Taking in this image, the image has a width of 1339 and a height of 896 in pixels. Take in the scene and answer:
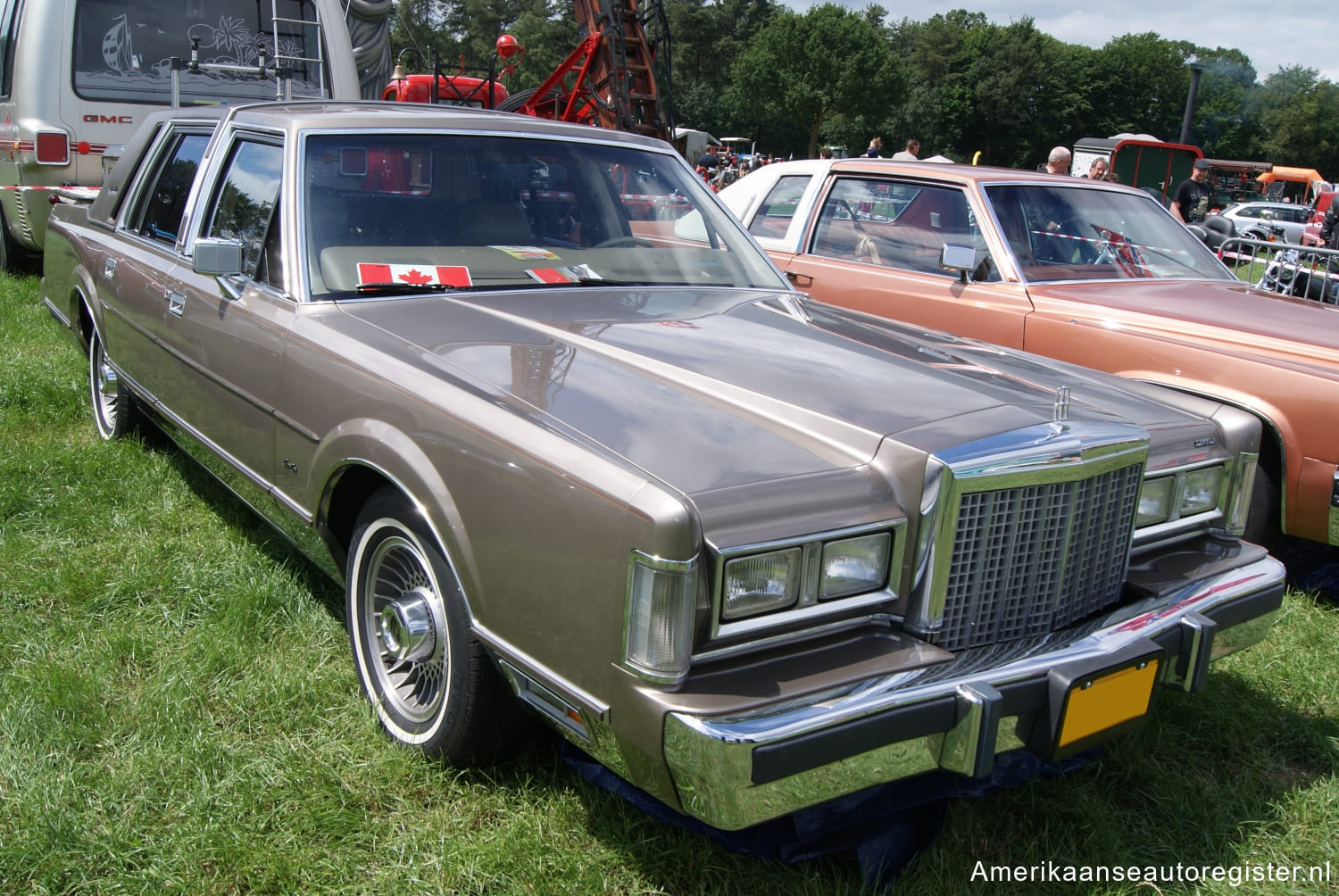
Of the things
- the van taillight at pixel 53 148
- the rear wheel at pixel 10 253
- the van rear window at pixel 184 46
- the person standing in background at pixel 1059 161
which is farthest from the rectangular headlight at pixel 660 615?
the rear wheel at pixel 10 253

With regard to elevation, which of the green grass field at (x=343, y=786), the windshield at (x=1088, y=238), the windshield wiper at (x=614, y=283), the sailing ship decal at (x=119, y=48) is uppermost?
the sailing ship decal at (x=119, y=48)

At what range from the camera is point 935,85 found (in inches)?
3533

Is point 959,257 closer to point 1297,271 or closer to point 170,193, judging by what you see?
point 170,193

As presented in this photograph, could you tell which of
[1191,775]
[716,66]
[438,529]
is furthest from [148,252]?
[716,66]

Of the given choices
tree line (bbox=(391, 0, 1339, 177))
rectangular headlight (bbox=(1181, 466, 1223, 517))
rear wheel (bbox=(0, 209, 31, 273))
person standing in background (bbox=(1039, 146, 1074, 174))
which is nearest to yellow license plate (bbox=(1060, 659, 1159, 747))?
rectangular headlight (bbox=(1181, 466, 1223, 517))

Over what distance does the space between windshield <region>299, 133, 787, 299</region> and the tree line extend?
204ft

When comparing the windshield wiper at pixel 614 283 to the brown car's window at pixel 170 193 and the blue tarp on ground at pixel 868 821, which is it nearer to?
the blue tarp on ground at pixel 868 821

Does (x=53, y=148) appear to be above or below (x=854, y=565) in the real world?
above

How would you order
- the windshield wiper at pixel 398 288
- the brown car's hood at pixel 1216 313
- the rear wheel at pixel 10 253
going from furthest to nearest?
the rear wheel at pixel 10 253
the brown car's hood at pixel 1216 313
the windshield wiper at pixel 398 288

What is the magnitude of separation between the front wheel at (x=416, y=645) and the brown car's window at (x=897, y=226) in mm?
3218

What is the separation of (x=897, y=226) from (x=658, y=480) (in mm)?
3722

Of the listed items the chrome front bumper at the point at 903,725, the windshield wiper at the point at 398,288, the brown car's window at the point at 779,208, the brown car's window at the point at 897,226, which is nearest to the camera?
the chrome front bumper at the point at 903,725

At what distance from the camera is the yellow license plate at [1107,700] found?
1.95 metres

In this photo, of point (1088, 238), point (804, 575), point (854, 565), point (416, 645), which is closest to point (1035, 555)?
point (854, 565)
